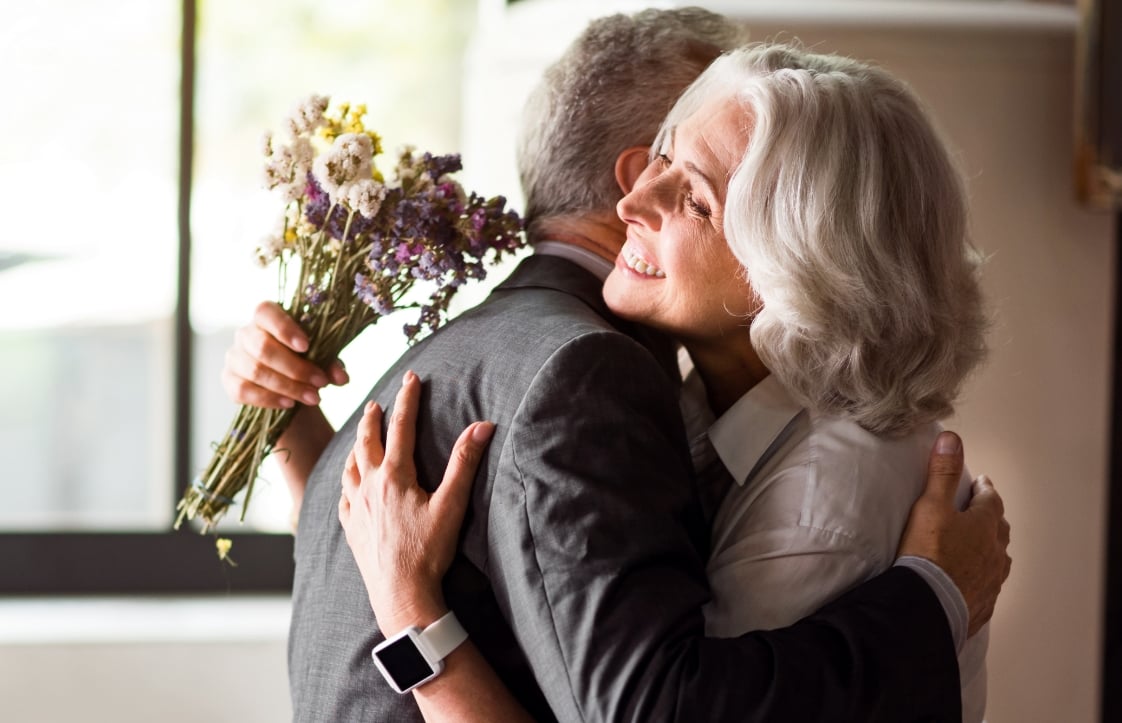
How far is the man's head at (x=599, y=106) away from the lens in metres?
1.35

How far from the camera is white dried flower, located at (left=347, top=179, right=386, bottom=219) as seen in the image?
1.17 m

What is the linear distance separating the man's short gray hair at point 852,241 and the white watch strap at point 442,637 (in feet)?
1.42

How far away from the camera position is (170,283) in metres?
2.54

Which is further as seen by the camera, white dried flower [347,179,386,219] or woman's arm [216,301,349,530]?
woman's arm [216,301,349,530]

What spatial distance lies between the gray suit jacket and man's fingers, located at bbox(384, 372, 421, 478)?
0.01 meters

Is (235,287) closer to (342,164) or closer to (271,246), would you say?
(271,246)

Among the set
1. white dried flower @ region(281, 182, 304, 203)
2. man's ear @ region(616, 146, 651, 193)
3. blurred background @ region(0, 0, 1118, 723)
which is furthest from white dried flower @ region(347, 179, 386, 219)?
blurred background @ region(0, 0, 1118, 723)

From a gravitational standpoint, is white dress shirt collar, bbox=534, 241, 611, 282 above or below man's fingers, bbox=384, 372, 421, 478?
above

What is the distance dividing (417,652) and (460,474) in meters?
0.18

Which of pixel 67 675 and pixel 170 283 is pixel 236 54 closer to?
pixel 170 283

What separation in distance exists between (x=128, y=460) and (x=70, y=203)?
0.64 m

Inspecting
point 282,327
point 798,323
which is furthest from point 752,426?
point 282,327

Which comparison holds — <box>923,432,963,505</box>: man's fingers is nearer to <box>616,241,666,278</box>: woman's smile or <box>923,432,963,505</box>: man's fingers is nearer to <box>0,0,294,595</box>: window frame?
<box>616,241,666,278</box>: woman's smile

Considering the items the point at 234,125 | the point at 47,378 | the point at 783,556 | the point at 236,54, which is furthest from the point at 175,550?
the point at 783,556
